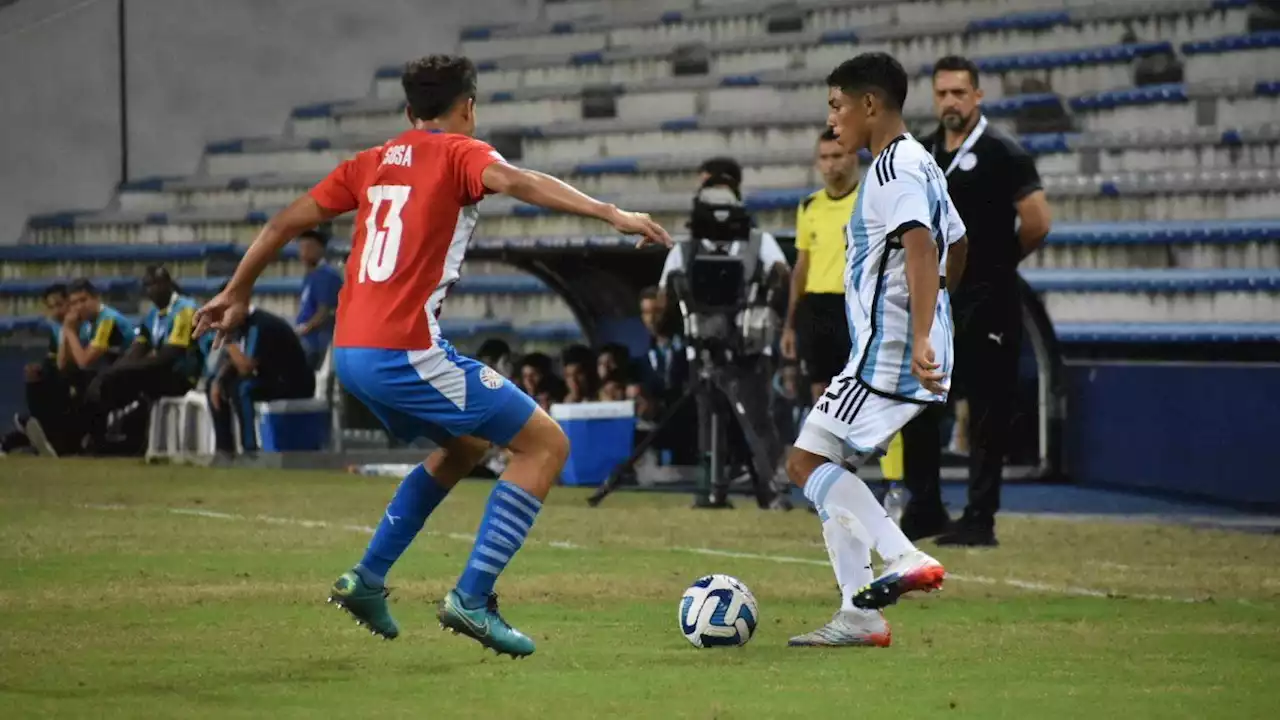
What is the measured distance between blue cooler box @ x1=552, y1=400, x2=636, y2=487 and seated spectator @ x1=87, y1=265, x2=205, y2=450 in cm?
407

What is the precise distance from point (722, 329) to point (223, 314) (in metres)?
6.25

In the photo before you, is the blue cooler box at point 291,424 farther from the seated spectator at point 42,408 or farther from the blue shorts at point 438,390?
the blue shorts at point 438,390

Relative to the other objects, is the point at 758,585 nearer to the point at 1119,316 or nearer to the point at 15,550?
the point at 15,550

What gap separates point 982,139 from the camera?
9.91 metres

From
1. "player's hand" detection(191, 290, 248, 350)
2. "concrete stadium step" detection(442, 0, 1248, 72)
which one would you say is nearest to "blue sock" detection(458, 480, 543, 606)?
"player's hand" detection(191, 290, 248, 350)

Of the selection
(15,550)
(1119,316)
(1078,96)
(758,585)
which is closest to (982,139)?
(758,585)

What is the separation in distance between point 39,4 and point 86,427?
7.21 meters

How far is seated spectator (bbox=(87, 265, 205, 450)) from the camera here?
679 inches

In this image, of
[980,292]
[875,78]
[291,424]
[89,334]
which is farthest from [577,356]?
[875,78]

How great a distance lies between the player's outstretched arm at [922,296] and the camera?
6.42 metres

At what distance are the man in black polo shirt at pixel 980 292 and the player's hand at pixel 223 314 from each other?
13.4ft

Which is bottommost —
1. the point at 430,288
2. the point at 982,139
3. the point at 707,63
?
the point at 430,288

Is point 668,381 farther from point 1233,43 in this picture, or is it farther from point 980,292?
point 1233,43

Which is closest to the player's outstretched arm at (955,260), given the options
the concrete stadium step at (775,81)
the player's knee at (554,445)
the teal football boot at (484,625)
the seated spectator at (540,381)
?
the player's knee at (554,445)
